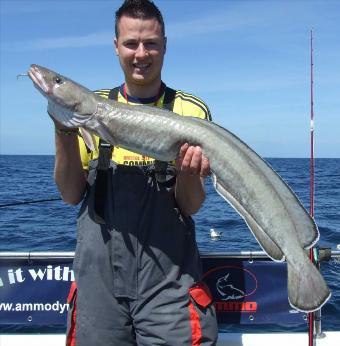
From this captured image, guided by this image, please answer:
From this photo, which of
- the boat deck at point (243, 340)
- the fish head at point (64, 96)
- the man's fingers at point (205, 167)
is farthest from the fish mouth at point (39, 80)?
the boat deck at point (243, 340)

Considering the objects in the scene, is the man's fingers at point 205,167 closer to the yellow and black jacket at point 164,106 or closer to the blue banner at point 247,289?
the yellow and black jacket at point 164,106

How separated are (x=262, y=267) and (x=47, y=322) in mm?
2107

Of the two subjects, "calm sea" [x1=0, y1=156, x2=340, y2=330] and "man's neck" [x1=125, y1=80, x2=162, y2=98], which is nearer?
"man's neck" [x1=125, y1=80, x2=162, y2=98]

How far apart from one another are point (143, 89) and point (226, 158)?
0.92m

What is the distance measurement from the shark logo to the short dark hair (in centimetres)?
231

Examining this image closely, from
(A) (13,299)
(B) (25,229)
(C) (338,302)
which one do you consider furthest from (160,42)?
(B) (25,229)

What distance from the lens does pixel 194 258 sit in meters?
3.68

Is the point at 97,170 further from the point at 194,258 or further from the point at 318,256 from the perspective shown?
the point at 318,256

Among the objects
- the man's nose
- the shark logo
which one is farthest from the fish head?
the shark logo

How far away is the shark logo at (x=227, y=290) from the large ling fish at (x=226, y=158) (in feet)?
5.01

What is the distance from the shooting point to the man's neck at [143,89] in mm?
3793

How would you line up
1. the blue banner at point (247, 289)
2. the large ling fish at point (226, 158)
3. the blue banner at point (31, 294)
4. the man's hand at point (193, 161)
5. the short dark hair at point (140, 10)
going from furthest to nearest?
the blue banner at point (31, 294), the blue banner at point (247, 289), the short dark hair at point (140, 10), the man's hand at point (193, 161), the large ling fish at point (226, 158)

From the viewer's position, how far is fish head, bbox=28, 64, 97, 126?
3.62 m

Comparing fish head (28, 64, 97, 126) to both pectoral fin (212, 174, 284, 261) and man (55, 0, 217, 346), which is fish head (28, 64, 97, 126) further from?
pectoral fin (212, 174, 284, 261)
